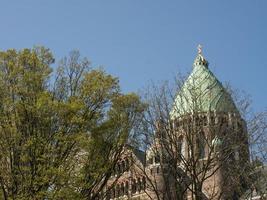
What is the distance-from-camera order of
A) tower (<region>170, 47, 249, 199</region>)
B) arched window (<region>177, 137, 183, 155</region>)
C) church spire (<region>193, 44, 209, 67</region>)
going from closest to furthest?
1. tower (<region>170, 47, 249, 199</region>)
2. arched window (<region>177, 137, 183, 155</region>)
3. church spire (<region>193, 44, 209, 67</region>)

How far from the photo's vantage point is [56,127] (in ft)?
68.0

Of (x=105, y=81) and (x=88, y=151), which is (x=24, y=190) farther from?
(x=105, y=81)

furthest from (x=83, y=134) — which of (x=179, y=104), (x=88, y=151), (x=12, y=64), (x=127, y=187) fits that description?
(x=127, y=187)

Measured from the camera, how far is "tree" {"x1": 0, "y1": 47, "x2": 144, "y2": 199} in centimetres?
1934

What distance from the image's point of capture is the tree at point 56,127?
19.3 meters

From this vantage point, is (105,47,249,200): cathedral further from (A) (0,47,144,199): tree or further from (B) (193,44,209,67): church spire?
(B) (193,44,209,67): church spire

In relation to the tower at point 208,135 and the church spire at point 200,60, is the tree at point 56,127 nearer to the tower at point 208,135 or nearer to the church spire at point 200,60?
the tower at point 208,135

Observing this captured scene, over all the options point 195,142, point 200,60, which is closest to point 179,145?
point 195,142

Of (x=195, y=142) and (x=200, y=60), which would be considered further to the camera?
(x=200, y=60)

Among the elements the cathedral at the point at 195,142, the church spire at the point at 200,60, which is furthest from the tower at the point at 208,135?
the church spire at the point at 200,60

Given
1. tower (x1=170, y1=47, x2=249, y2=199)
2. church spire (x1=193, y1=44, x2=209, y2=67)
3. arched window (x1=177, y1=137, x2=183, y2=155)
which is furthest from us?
church spire (x1=193, y1=44, x2=209, y2=67)

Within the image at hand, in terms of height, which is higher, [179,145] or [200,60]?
[200,60]

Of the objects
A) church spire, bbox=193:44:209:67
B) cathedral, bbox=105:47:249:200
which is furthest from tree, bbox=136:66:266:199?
church spire, bbox=193:44:209:67

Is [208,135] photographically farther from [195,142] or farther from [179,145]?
[179,145]
